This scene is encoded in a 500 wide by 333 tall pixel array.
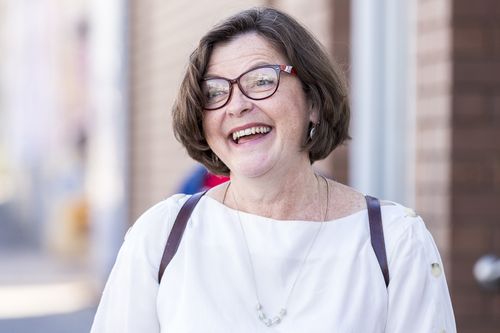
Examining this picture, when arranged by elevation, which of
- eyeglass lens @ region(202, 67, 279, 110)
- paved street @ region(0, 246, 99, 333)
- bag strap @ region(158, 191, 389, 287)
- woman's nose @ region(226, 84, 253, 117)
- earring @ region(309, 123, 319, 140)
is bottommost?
paved street @ region(0, 246, 99, 333)

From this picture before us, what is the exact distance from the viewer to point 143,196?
33.1 ft

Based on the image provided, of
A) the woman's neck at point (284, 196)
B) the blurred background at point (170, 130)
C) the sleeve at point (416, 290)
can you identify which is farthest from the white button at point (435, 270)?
the blurred background at point (170, 130)

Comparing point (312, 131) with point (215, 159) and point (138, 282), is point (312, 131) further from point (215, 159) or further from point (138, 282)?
point (138, 282)

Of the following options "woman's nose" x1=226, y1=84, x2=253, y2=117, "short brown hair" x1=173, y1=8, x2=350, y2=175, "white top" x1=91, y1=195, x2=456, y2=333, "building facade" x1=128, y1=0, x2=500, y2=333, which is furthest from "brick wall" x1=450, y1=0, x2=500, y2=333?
"woman's nose" x1=226, y1=84, x2=253, y2=117

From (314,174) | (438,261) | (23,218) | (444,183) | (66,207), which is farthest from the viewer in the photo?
(23,218)

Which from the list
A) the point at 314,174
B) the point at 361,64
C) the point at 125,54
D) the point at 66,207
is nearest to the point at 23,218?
the point at 66,207

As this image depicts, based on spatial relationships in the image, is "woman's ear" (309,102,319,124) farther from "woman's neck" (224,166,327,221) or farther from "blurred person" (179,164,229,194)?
"blurred person" (179,164,229,194)

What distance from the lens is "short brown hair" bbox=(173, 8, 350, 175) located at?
2668 mm

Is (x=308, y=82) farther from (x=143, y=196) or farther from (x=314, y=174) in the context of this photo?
(x=143, y=196)

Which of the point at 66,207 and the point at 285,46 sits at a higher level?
the point at 285,46

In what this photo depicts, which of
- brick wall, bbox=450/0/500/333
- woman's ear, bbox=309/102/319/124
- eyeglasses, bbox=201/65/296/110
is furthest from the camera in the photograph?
brick wall, bbox=450/0/500/333

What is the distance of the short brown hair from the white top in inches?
7.9

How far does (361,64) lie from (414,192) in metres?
0.83

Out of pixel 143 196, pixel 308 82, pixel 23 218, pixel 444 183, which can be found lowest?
pixel 23 218
